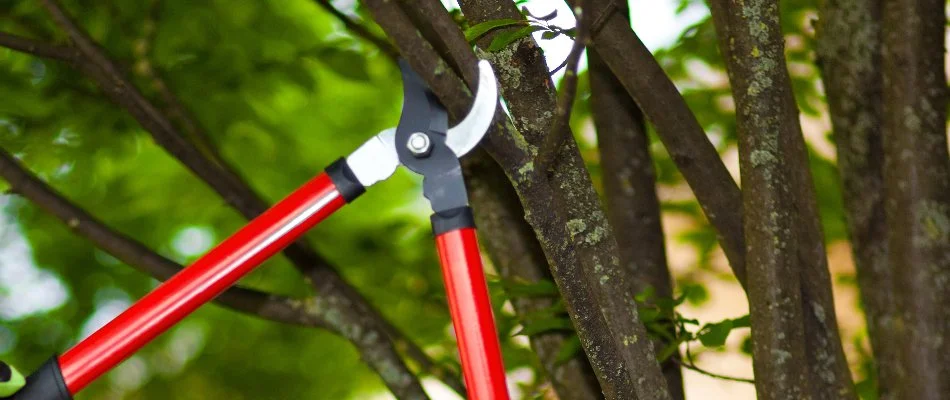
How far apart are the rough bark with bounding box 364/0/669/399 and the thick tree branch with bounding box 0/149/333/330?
1.71ft

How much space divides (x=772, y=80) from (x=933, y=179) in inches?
14.1

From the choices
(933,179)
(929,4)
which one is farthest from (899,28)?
(933,179)

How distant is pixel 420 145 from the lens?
0.61 m

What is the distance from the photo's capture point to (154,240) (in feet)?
5.86

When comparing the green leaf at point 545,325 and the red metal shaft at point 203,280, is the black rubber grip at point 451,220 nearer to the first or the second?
the red metal shaft at point 203,280

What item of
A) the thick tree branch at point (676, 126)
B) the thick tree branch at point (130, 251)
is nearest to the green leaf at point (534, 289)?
the thick tree branch at point (676, 126)

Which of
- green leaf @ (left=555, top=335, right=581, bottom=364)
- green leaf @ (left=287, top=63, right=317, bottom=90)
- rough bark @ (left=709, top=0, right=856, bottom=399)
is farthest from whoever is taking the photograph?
green leaf @ (left=287, top=63, right=317, bottom=90)

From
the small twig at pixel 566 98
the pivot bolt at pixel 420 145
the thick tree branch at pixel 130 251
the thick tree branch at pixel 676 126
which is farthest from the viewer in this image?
the thick tree branch at pixel 130 251

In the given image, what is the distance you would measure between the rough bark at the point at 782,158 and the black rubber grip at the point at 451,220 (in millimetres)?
283

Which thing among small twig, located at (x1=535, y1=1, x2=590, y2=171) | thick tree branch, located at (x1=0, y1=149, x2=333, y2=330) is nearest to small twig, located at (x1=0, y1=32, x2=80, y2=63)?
thick tree branch, located at (x1=0, y1=149, x2=333, y2=330)

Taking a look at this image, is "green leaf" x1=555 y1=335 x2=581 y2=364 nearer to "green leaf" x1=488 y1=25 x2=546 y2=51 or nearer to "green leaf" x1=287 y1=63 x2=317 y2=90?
"green leaf" x1=488 y1=25 x2=546 y2=51

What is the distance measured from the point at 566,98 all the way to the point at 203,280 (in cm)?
29

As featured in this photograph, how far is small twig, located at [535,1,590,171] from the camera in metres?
0.51

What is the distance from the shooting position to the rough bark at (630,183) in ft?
3.68
